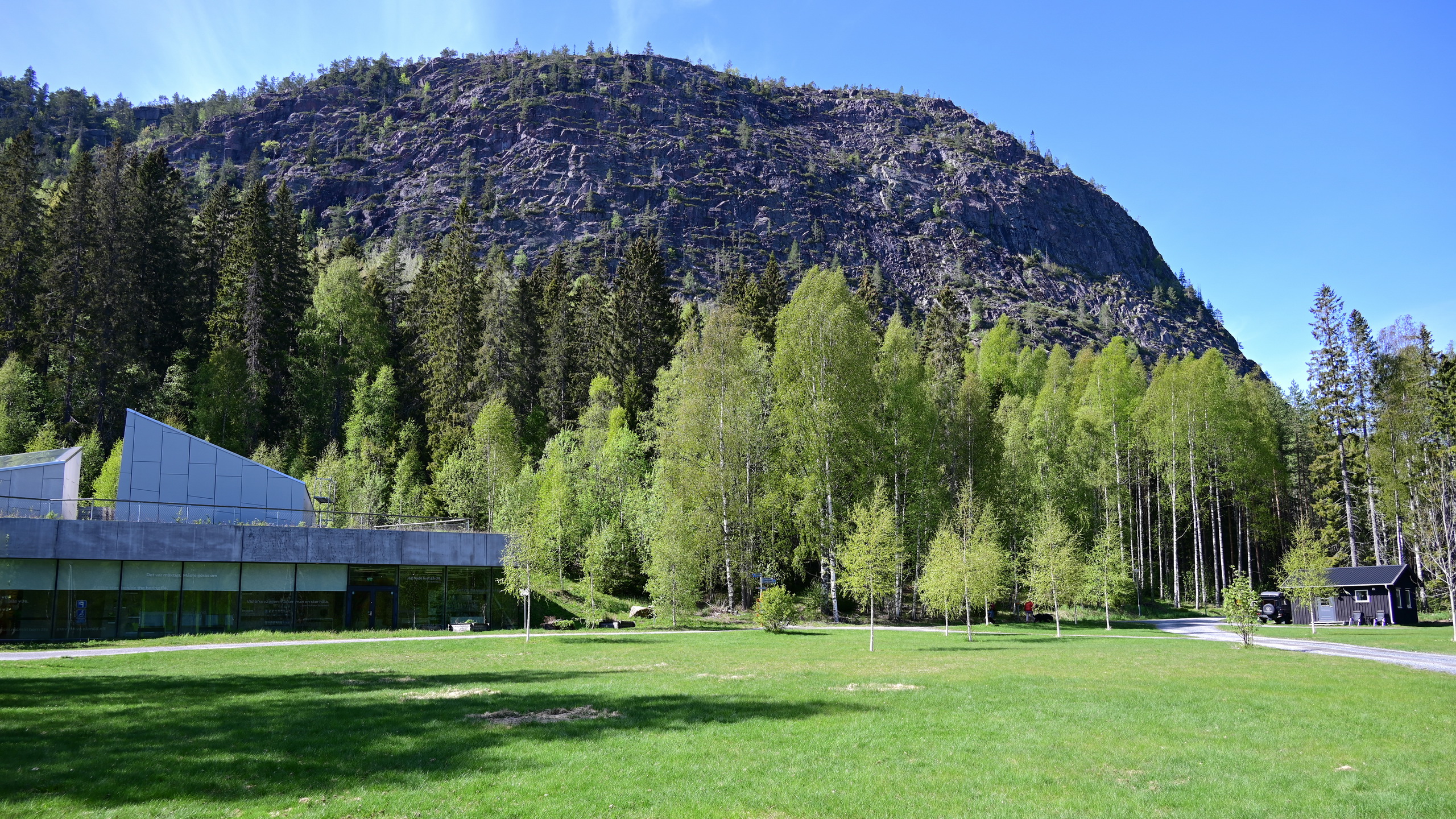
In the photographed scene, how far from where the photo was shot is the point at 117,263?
52.5m

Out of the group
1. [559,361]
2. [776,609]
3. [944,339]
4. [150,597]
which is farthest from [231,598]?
[944,339]

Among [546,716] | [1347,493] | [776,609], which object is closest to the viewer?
[546,716]

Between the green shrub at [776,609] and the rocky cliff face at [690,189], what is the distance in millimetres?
104085

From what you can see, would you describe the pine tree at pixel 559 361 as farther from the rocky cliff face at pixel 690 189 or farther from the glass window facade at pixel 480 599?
the rocky cliff face at pixel 690 189

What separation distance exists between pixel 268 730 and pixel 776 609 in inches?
869

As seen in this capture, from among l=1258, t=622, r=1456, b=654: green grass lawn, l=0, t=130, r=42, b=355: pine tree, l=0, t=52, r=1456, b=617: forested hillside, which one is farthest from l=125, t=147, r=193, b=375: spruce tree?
l=1258, t=622, r=1456, b=654: green grass lawn

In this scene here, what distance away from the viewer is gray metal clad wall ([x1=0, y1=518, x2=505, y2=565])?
29078 mm

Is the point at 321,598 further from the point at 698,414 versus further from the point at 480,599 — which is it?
the point at 698,414

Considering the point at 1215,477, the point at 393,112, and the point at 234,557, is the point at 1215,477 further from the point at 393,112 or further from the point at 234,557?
the point at 393,112

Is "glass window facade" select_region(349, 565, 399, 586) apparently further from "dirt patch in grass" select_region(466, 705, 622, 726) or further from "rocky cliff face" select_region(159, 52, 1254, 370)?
"rocky cliff face" select_region(159, 52, 1254, 370)

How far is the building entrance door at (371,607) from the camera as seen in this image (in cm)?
3525

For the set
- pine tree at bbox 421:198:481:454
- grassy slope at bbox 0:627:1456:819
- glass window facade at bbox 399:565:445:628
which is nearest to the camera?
grassy slope at bbox 0:627:1456:819

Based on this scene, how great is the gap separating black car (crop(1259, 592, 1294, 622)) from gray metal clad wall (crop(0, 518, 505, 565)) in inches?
1802

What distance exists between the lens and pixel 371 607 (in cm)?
3578
